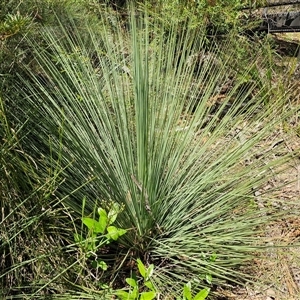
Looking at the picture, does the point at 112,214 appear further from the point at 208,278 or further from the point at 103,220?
the point at 208,278

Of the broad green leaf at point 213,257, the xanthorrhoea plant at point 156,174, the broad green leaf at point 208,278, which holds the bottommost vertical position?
the broad green leaf at point 208,278

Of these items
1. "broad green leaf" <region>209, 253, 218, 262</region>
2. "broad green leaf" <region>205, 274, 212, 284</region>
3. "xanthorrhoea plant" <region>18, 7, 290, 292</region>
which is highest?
"xanthorrhoea plant" <region>18, 7, 290, 292</region>

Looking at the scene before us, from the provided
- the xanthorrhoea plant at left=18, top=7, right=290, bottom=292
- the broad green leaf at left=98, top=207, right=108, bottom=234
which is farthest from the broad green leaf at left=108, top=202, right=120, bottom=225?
the xanthorrhoea plant at left=18, top=7, right=290, bottom=292

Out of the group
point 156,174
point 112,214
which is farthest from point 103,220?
point 156,174

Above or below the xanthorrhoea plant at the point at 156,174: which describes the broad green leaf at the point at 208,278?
below

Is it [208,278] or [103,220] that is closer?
[103,220]

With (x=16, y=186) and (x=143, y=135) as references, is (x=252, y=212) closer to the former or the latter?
(x=143, y=135)

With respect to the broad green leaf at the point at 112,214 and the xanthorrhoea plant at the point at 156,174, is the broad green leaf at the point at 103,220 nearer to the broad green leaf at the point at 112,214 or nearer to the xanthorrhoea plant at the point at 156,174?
the broad green leaf at the point at 112,214

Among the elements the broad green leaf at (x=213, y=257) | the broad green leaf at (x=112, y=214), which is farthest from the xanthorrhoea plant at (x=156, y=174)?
the broad green leaf at (x=112, y=214)

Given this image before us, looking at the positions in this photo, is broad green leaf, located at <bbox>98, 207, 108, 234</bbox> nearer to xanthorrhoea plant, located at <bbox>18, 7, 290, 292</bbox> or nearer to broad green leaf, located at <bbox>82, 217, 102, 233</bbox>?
broad green leaf, located at <bbox>82, 217, 102, 233</bbox>

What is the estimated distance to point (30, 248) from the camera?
994mm

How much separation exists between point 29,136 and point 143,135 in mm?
344

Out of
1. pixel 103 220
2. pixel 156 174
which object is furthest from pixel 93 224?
pixel 156 174

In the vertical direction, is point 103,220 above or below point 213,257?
above
